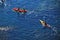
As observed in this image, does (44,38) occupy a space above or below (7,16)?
below

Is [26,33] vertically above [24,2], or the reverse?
[24,2]

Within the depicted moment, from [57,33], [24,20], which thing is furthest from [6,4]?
[57,33]

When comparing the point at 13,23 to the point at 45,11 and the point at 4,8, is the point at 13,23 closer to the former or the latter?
the point at 4,8

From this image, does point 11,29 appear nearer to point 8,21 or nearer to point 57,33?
point 8,21

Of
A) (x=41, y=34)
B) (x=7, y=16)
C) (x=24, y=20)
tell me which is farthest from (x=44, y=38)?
(x=7, y=16)

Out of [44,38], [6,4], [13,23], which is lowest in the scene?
[44,38]
